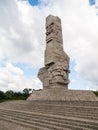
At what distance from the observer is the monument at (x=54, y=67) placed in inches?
609

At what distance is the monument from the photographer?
50.7 ft

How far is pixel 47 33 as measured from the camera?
1852 centimetres

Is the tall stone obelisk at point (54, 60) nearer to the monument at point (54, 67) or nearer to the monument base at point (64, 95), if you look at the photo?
the monument at point (54, 67)

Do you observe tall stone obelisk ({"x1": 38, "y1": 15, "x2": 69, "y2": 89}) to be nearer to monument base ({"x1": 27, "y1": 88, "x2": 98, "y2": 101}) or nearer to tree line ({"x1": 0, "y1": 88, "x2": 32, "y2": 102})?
monument base ({"x1": 27, "y1": 88, "x2": 98, "y2": 101})

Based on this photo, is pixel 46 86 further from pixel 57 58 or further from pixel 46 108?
pixel 46 108

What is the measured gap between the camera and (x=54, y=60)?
16953 millimetres

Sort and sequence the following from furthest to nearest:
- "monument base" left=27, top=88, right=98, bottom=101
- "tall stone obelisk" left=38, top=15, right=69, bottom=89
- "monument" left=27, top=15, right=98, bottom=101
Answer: "tall stone obelisk" left=38, top=15, right=69, bottom=89
"monument" left=27, top=15, right=98, bottom=101
"monument base" left=27, top=88, right=98, bottom=101

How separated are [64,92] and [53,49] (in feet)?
16.0

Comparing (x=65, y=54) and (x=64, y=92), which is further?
(x=65, y=54)

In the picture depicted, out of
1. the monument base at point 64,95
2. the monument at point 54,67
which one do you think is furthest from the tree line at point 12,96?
the monument base at point 64,95

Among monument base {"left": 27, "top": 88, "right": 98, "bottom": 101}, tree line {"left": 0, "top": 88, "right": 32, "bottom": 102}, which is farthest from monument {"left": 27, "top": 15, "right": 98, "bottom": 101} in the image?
tree line {"left": 0, "top": 88, "right": 32, "bottom": 102}

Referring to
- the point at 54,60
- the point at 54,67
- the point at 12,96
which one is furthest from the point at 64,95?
the point at 12,96

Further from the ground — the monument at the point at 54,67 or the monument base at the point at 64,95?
the monument at the point at 54,67

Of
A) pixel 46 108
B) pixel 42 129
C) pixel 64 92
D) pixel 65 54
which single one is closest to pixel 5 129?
pixel 42 129
